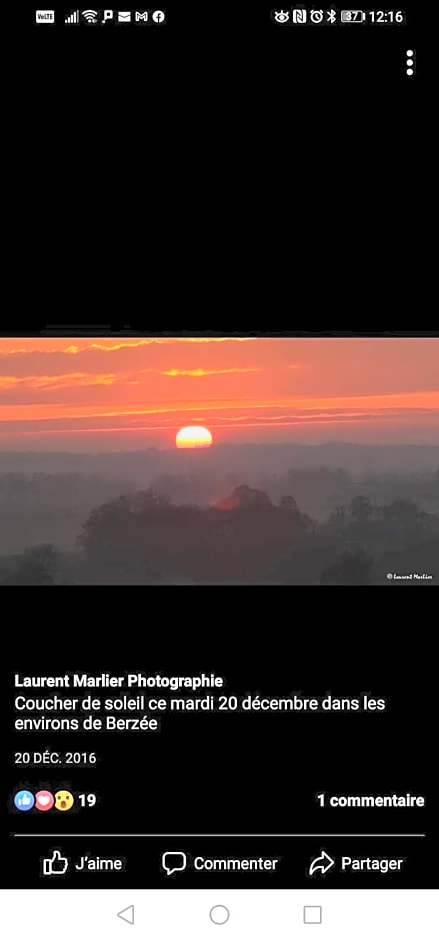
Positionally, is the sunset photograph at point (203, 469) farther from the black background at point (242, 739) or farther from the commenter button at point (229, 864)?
the commenter button at point (229, 864)

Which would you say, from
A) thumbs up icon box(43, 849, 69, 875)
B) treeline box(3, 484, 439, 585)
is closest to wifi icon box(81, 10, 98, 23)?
treeline box(3, 484, 439, 585)

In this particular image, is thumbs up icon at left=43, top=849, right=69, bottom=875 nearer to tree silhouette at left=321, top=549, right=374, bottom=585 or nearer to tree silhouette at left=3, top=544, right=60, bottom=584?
tree silhouette at left=3, top=544, right=60, bottom=584

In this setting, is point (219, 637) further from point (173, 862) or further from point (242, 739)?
point (173, 862)

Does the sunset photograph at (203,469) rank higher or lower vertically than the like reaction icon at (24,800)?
Result: higher

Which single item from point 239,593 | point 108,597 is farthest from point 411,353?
point 108,597

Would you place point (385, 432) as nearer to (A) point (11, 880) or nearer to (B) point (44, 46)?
(B) point (44, 46)

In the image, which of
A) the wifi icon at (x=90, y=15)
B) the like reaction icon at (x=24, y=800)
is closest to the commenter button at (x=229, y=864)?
the like reaction icon at (x=24, y=800)
